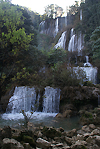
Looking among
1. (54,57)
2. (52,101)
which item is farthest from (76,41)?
(52,101)

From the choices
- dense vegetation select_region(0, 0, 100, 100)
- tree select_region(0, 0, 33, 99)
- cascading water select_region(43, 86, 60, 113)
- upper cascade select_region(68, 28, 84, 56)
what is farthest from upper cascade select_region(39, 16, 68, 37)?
cascading water select_region(43, 86, 60, 113)

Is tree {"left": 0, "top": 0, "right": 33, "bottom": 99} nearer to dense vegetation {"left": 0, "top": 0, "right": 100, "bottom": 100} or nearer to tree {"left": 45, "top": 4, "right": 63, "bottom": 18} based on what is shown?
dense vegetation {"left": 0, "top": 0, "right": 100, "bottom": 100}

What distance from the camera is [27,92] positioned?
8.20 m

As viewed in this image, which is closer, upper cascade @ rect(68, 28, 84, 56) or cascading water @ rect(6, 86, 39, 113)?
cascading water @ rect(6, 86, 39, 113)

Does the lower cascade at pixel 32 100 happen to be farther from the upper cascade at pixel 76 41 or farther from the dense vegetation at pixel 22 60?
the upper cascade at pixel 76 41

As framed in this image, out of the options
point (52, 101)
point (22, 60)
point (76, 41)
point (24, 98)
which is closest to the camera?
point (52, 101)

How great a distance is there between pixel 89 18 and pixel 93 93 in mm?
16672

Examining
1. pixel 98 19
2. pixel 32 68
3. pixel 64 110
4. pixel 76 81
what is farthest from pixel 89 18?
pixel 64 110

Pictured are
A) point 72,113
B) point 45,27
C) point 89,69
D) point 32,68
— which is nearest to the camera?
point 72,113

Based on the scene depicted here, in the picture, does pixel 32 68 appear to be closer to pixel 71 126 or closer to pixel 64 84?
pixel 64 84

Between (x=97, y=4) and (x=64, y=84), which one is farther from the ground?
(x=97, y=4)

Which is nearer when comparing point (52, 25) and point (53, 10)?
point (52, 25)

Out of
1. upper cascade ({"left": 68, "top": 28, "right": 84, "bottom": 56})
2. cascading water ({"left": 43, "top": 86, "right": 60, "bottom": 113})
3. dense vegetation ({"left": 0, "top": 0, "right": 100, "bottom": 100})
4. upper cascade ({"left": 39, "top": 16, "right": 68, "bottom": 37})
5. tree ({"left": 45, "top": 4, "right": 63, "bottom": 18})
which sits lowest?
cascading water ({"left": 43, "top": 86, "right": 60, "bottom": 113})

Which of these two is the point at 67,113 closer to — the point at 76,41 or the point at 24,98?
the point at 24,98
